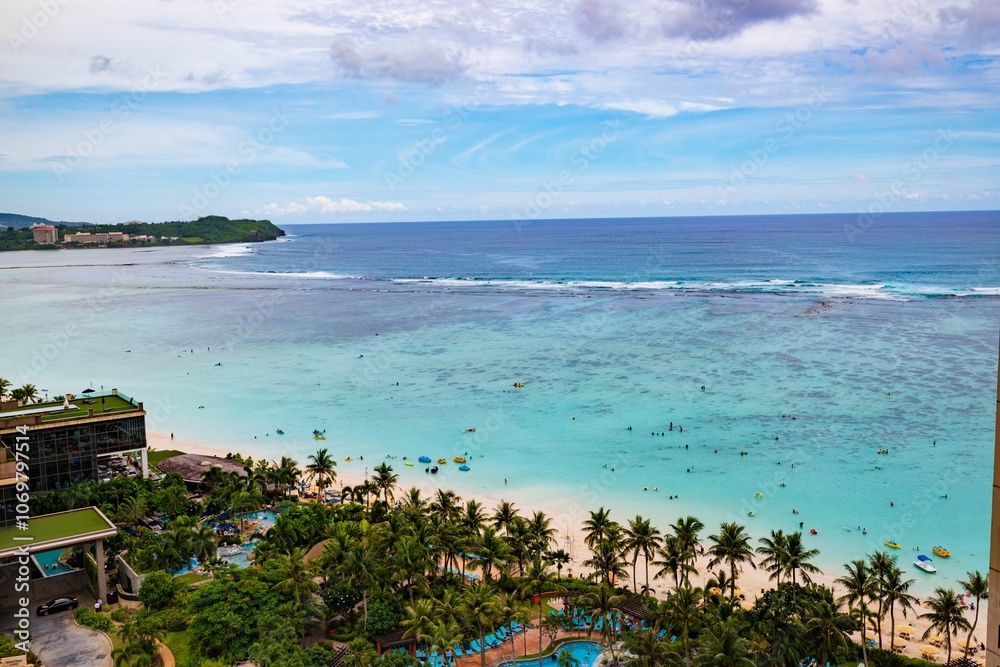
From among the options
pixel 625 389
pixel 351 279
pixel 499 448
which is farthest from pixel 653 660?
pixel 351 279

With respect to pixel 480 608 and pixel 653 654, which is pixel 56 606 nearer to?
pixel 480 608

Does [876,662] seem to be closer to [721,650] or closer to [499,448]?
[721,650]

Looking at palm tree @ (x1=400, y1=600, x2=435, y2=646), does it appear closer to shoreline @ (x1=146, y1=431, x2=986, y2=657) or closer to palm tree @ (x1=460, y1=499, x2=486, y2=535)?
palm tree @ (x1=460, y1=499, x2=486, y2=535)

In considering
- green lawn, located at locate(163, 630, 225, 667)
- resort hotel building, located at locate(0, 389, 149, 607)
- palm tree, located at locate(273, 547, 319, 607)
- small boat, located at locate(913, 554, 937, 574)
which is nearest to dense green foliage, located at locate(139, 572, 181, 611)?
resort hotel building, located at locate(0, 389, 149, 607)

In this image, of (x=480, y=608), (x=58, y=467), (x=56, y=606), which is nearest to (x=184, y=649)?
(x=56, y=606)

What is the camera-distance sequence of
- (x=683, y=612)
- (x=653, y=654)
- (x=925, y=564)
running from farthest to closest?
(x=925, y=564) → (x=683, y=612) → (x=653, y=654)
